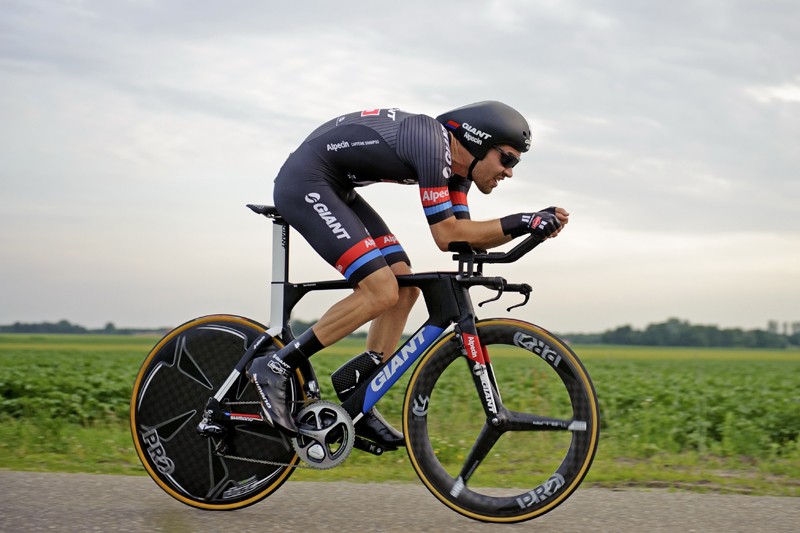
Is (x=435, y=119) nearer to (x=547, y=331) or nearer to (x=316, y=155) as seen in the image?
(x=316, y=155)

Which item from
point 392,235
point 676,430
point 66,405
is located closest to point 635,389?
point 676,430

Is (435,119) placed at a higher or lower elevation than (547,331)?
higher

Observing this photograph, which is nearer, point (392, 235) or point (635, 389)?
point (392, 235)

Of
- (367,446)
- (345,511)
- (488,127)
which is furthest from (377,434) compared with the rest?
(488,127)

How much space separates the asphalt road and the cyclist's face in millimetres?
1732

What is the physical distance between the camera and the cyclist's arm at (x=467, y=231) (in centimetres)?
435

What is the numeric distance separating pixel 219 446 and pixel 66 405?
20.3ft

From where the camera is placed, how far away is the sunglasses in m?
4.61

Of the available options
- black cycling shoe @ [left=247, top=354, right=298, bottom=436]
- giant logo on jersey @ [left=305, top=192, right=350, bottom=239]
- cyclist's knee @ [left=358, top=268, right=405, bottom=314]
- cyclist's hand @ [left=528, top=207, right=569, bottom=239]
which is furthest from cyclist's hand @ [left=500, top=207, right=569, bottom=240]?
black cycling shoe @ [left=247, top=354, right=298, bottom=436]

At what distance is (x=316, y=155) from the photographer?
468 centimetres

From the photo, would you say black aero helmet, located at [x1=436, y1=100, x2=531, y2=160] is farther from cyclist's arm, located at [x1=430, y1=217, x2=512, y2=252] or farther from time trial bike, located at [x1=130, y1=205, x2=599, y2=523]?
time trial bike, located at [x1=130, y1=205, x2=599, y2=523]

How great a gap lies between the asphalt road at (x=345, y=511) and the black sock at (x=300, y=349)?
781 mm

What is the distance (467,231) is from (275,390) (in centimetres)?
130

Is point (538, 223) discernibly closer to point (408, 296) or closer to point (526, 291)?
point (526, 291)
